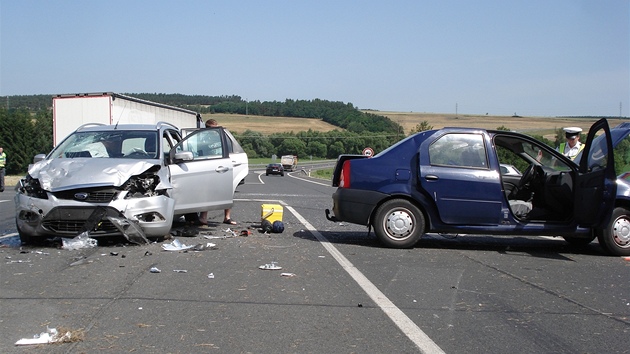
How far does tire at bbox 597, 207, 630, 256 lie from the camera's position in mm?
8312

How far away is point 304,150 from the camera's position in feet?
342

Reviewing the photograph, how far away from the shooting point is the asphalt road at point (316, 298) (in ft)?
14.5

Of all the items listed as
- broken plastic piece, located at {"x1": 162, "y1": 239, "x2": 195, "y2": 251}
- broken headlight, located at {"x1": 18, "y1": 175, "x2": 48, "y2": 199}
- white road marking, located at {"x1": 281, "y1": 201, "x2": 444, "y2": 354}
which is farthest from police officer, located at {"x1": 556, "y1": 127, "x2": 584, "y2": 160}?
broken headlight, located at {"x1": 18, "y1": 175, "x2": 48, "y2": 199}

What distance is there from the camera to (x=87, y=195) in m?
7.71

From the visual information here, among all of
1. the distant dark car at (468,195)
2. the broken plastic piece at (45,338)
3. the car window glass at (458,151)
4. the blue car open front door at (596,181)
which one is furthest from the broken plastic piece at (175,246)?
the blue car open front door at (596,181)

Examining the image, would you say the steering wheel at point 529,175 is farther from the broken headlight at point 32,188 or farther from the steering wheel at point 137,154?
the broken headlight at point 32,188

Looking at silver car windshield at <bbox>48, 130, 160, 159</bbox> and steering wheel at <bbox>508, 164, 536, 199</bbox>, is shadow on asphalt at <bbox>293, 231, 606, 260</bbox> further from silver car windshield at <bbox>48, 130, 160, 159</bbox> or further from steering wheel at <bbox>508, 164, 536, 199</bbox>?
silver car windshield at <bbox>48, 130, 160, 159</bbox>

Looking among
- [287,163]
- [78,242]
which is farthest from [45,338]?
[287,163]

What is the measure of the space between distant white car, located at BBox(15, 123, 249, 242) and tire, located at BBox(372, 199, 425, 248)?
2.71 metres

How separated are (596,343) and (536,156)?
5.01m

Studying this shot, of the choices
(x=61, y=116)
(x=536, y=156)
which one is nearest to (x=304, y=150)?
(x=61, y=116)

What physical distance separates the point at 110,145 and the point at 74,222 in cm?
183

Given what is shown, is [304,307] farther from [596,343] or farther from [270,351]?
[596,343]

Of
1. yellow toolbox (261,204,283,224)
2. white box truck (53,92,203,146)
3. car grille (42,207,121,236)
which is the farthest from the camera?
white box truck (53,92,203,146)
